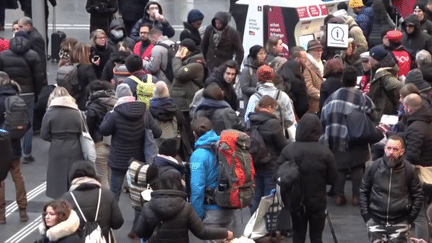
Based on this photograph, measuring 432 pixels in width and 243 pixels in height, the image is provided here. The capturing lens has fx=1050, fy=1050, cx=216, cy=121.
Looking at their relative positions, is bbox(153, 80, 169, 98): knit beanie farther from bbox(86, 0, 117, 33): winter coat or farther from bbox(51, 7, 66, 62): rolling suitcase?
bbox(51, 7, 66, 62): rolling suitcase

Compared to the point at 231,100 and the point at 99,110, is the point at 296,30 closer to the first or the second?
the point at 231,100

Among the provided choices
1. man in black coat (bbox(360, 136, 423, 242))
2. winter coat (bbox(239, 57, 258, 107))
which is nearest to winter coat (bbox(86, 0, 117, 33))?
winter coat (bbox(239, 57, 258, 107))

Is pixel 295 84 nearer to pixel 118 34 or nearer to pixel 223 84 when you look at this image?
pixel 223 84

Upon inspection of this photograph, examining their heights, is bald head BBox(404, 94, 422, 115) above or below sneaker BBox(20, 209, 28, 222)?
above

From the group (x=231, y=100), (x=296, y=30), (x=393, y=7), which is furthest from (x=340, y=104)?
(x=393, y=7)

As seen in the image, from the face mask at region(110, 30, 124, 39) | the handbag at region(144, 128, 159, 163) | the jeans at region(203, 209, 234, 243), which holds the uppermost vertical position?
the face mask at region(110, 30, 124, 39)

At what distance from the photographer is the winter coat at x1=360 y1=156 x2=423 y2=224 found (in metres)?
10.0

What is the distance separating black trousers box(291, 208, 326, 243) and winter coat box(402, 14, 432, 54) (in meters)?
6.37

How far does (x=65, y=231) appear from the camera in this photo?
8430mm

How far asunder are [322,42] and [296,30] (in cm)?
119

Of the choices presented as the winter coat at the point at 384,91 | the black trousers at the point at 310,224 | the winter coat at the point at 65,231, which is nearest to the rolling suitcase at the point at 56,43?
the winter coat at the point at 384,91

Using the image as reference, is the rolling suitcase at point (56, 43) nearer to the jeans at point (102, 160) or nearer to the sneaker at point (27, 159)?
the sneaker at point (27, 159)

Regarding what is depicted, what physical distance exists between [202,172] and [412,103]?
2.34 metres

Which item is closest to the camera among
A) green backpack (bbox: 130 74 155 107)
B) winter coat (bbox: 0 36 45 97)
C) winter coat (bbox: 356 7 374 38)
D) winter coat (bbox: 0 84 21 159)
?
winter coat (bbox: 0 84 21 159)
